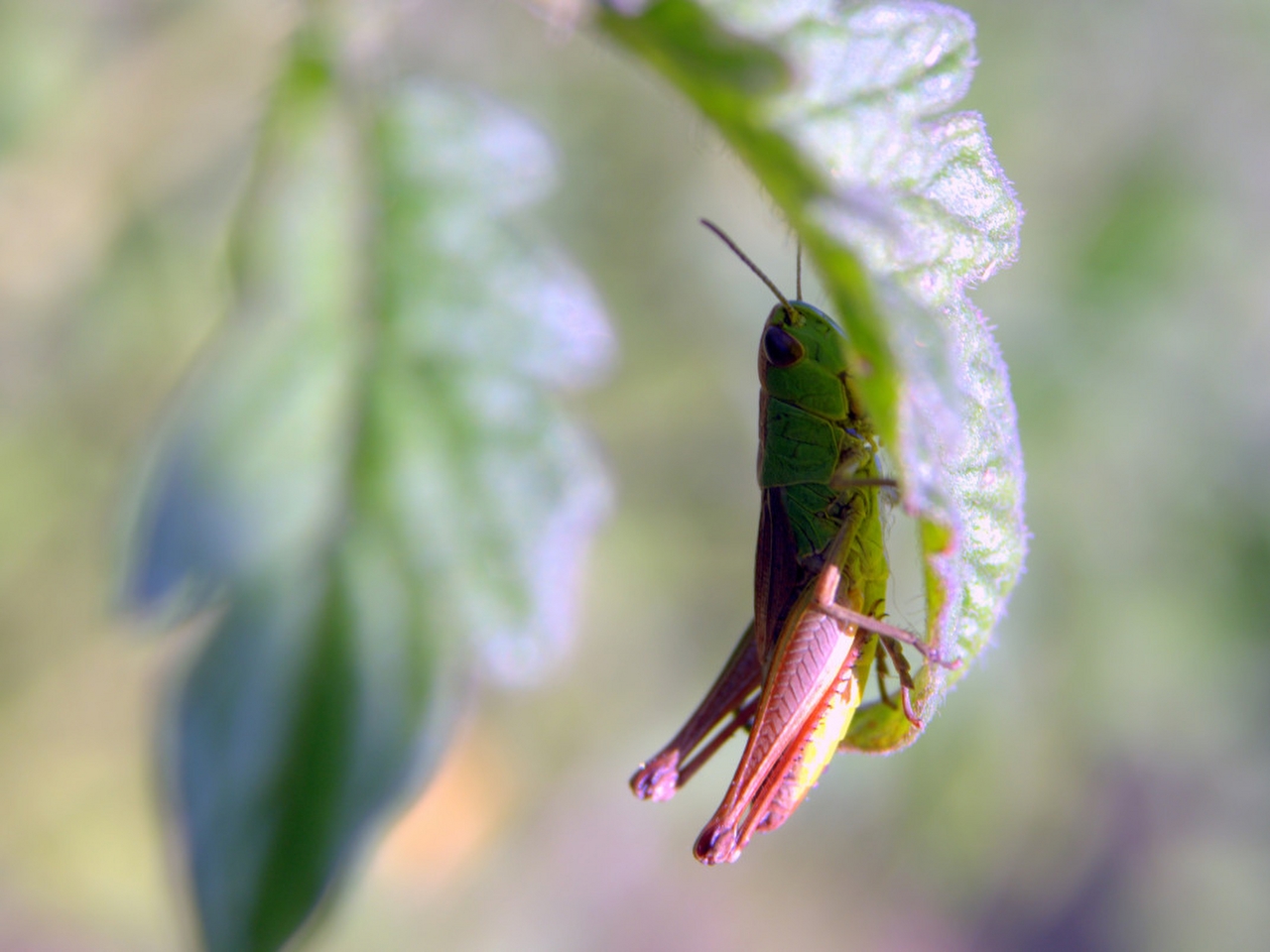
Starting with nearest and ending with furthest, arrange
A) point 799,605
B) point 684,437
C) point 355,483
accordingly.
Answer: point 355,483, point 799,605, point 684,437

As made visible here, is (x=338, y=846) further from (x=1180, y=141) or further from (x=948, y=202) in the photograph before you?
(x=1180, y=141)

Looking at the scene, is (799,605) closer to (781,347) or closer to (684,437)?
(781,347)

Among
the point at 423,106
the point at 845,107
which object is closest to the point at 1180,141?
the point at 423,106

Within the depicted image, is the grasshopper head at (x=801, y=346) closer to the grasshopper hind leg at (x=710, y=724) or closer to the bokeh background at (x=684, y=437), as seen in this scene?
the grasshopper hind leg at (x=710, y=724)

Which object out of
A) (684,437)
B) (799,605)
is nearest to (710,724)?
(799,605)

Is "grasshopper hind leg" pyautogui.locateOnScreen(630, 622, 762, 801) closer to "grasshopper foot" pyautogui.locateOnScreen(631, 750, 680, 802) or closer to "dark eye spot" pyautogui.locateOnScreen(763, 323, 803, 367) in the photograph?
"grasshopper foot" pyautogui.locateOnScreen(631, 750, 680, 802)
